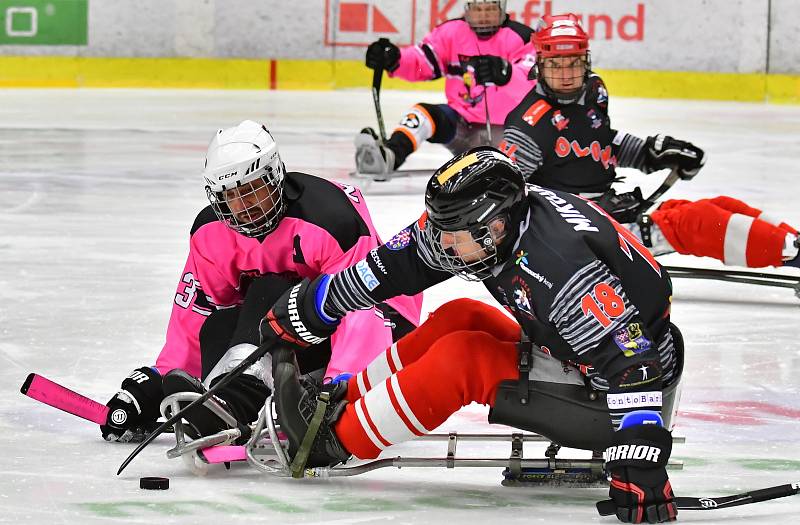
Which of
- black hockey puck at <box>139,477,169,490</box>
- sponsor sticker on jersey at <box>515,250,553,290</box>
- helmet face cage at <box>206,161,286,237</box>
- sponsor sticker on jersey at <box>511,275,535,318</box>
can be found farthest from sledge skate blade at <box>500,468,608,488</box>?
helmet face cage at <box>206,161,286,237</box>

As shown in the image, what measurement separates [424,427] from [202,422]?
57 cm

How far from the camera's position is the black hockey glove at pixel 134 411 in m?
3.57

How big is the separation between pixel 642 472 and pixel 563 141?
2.90 m

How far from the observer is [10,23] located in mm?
13945

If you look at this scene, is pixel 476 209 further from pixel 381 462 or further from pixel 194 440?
pixel 194 440

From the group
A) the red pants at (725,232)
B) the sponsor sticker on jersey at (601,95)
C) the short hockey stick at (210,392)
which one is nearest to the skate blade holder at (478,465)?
the short hockey stick at (210,392)

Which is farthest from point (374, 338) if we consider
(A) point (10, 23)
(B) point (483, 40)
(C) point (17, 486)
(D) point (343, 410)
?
(A) point (10, 23)

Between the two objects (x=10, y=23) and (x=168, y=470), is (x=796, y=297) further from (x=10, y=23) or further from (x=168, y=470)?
(x=10, y=23)

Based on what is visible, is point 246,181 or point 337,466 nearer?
point 337,466

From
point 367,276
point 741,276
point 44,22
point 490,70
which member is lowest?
point 741,276

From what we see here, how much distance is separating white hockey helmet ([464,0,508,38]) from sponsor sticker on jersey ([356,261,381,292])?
5.75 m

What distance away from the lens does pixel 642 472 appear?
2803 mm

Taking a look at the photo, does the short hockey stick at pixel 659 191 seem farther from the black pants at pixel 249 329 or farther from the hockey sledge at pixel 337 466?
the hockey sledge at pixel 337 466

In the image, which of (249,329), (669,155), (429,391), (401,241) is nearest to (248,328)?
(249,329)
